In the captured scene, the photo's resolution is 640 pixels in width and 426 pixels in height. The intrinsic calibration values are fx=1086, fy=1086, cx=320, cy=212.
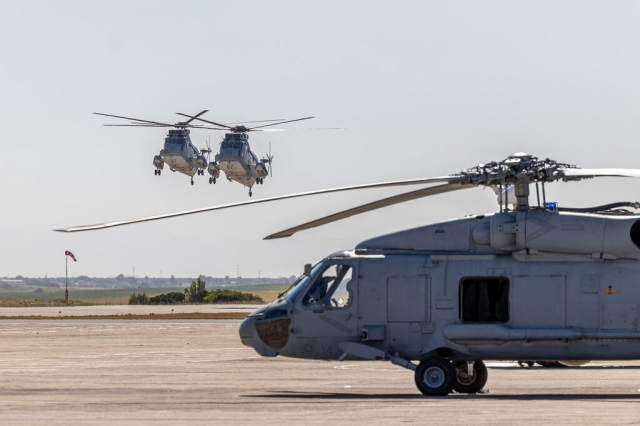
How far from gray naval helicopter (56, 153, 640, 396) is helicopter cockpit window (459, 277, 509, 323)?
17mm

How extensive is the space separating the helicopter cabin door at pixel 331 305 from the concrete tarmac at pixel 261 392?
1.12m

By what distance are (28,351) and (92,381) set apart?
428 inches

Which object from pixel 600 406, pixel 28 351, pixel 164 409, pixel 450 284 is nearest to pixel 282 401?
pixel 164 409

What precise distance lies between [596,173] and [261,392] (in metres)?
7.12

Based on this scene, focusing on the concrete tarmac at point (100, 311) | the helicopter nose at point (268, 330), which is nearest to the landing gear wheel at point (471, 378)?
the helicopter nose at point (268, 330)

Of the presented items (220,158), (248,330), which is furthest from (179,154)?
(248,330)

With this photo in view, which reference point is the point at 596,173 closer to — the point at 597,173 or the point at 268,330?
the point at 597,173

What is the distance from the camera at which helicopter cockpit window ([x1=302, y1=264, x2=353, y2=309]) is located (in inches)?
769

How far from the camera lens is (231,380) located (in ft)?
73.0

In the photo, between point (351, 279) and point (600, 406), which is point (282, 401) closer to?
point (351, 279)

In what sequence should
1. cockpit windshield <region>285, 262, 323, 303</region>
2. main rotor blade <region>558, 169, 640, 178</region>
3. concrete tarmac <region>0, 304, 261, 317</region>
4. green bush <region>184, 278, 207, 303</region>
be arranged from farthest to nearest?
green bush <region>184, 278, 207, 303</region>, concrete tarmac <region>0, 304, 261, 317</region>, cockpit windshield <region>285, 262, 323, 303</region>, main rotor blade <region>558, 169, 640, 178</region>

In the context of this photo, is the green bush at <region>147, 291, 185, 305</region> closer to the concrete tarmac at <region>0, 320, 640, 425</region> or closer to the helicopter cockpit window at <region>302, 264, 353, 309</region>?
the concrete tarmac at <region>0, 320, 640, 425</region>

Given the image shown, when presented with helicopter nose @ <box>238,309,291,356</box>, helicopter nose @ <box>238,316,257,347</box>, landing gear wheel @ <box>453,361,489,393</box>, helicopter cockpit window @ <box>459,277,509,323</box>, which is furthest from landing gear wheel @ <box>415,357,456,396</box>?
helicopter nose @ <box>238,316,257,347</box>

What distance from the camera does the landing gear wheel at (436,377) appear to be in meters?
18.2
